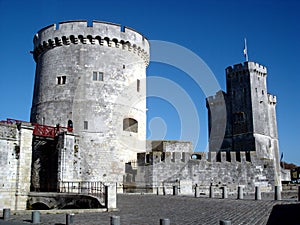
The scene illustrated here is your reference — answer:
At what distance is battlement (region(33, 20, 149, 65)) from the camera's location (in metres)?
22.0

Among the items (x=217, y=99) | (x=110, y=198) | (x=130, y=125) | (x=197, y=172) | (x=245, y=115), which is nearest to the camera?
(x=110, y=198)

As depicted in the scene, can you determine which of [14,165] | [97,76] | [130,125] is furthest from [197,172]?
[14,165]

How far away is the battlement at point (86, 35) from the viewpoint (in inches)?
866

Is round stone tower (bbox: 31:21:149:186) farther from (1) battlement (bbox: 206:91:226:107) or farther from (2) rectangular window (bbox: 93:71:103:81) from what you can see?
(1) battlement (bbox: 206:91:226:107)

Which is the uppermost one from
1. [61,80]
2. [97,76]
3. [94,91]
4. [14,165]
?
[97,76]

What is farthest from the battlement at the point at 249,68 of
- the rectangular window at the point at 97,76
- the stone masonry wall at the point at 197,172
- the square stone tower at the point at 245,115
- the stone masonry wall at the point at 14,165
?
the stone masonry wall at the point at 14,165

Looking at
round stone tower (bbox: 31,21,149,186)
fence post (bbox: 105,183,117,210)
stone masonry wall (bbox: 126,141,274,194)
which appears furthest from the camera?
round stone tower (bbox: 31,21,149,186)

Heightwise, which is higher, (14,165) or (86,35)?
(86,35)

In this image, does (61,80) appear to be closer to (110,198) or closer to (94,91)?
(94,91)

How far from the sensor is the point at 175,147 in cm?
2411

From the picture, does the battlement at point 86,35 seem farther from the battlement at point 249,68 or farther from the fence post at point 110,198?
the battlement at point 249,68

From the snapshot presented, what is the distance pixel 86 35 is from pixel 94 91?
3809 mm

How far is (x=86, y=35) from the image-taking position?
21906 millimetres

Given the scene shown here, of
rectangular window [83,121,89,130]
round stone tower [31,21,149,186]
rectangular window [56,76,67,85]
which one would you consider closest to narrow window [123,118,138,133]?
round stone tower [31,21,149,186]
